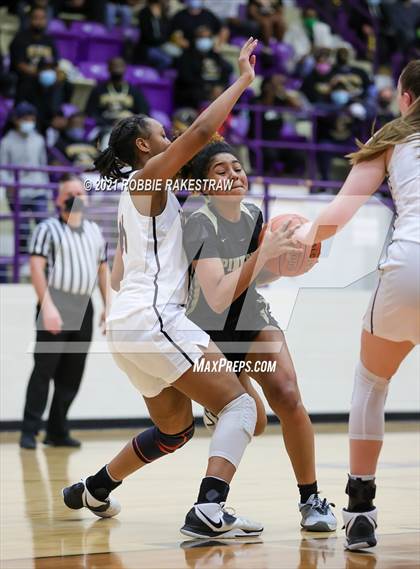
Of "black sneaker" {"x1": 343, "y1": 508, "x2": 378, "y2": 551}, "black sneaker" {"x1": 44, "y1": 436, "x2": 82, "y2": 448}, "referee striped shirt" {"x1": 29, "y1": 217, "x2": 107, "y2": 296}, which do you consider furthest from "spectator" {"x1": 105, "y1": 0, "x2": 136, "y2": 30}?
"black sneaker" {"x1": 343, "y1": 508, "x2": 378, "y2": 551}

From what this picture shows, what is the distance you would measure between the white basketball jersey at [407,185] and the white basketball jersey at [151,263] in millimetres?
938

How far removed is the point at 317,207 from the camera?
449 inches

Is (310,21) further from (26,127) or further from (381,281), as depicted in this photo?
(381,281)

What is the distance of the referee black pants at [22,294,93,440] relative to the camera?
8.95 meters

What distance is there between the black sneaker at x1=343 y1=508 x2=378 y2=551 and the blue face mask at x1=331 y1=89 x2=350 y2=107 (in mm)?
11760

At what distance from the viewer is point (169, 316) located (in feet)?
14.8

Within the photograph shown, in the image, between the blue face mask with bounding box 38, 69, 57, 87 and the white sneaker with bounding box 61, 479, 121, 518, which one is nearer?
the white sneaker with bounding box 61, 479, 121, 518

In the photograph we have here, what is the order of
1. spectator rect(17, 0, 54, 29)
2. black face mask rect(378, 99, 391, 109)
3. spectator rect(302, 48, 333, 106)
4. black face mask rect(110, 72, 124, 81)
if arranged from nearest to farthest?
1. black face mask rect(110, 72, 124, 81)
2. spectator rect(17, 0, 54, 29)
3. black face mask rect(378, 99, 391, 109)
4. spectator rect(302, 48, 333, 106)

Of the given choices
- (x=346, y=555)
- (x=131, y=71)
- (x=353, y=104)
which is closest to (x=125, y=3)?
(x=131, y=71)

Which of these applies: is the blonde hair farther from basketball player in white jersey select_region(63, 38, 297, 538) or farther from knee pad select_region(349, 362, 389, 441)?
knee pad select_region(349, 362, 389, 441)

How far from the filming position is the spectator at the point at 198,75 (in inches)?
559

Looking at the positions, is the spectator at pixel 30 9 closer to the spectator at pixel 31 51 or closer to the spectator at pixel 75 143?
the spectator at pixel 31 51

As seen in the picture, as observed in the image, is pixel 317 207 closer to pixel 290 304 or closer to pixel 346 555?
pixel 290 304

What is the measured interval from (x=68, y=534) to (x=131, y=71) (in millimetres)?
10637
